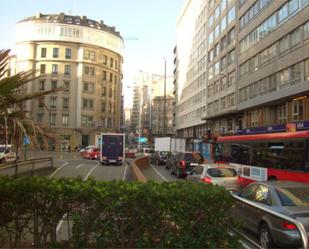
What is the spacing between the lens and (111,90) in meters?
108

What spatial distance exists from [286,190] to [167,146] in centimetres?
4569

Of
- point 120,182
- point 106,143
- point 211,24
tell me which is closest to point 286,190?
point 120,182

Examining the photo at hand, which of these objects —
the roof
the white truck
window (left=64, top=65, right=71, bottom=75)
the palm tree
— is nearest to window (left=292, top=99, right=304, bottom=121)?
the white truck

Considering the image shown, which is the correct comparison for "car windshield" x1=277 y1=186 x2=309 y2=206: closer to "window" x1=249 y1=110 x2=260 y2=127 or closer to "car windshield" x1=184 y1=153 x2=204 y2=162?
"car windshield" x1=184 y1=153 x2=204 y2=162

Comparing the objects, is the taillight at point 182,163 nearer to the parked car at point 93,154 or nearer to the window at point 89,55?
the parked car at point 93,154

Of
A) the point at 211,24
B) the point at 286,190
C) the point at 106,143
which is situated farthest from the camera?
the point at 211,24

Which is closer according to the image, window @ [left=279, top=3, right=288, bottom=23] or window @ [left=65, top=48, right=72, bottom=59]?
window @ [left=279, top=3, right=288, bottom=23]

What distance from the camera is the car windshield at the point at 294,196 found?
863 cm

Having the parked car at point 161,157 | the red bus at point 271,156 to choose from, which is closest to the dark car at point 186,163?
the red bus at point 271,156

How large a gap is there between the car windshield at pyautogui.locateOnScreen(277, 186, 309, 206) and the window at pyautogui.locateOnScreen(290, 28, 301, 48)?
3110cm

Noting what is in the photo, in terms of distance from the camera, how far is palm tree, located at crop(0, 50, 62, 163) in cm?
584

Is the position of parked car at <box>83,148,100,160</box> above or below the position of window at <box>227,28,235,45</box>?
below

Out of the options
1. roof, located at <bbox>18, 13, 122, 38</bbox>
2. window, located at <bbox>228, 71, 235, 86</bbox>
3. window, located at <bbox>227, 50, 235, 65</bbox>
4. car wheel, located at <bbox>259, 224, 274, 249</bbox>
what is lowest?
car wheel, located at <bbox>259, 224, 274, 249</bbox>

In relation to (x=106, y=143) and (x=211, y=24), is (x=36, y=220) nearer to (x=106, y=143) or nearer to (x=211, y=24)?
(x=106, y=143)
